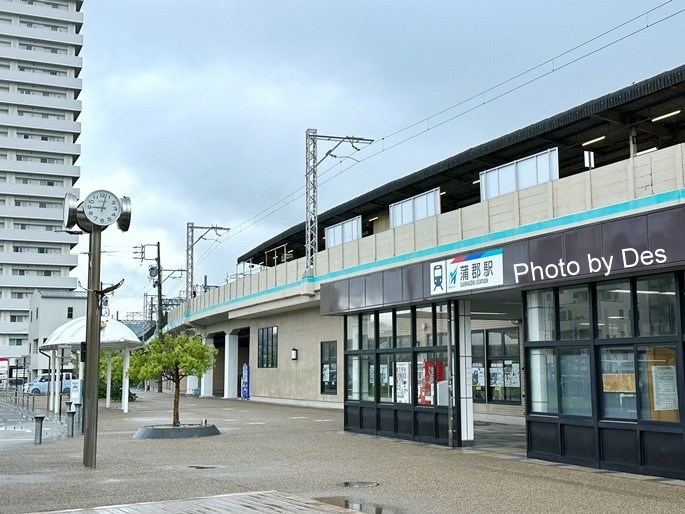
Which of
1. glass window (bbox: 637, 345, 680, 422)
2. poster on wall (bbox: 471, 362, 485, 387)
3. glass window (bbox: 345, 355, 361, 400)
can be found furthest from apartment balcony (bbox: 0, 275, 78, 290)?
glass window (bbox: 637, 345, 680, 422)

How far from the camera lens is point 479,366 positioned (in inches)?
1101

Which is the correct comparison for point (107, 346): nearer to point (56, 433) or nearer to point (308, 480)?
point (56, 433)

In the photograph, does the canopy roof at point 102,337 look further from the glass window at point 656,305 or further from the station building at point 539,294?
the glass window at point 656,305

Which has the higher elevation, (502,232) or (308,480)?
(502,232)

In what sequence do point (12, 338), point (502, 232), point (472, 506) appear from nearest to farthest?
point (472, 506)
point (502, 232)
point (12, 338)

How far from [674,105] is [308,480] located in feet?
50.7

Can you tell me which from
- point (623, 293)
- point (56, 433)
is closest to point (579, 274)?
point (623, 293)

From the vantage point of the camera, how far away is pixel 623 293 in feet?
45.2

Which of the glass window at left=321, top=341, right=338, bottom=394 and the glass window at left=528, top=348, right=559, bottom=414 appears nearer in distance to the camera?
the glass window at left=528, top=348, right=559, bottom=414

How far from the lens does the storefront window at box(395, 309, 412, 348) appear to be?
64.4 ft

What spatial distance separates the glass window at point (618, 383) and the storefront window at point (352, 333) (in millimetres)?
8720

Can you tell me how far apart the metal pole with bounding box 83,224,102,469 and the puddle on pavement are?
5.55m

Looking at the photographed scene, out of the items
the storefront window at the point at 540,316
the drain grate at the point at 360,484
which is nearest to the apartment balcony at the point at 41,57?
the storefront window at the point at 540,316

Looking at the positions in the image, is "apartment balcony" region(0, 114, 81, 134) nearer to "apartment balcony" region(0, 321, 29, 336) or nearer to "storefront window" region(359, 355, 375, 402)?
"apartment balcony" region(0, 321, 29, 336)
